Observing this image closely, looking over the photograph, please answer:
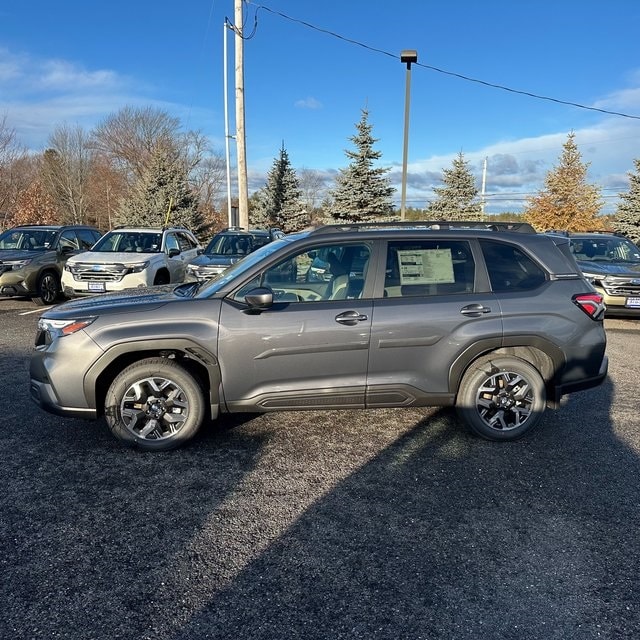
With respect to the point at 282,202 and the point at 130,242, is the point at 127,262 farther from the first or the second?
the point at 282,202

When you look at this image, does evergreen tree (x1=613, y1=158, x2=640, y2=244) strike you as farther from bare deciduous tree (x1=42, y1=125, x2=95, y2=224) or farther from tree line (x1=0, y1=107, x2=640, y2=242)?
Answer: bare deciduous tree (x1=42, y1=125, x2=95, y2=224)

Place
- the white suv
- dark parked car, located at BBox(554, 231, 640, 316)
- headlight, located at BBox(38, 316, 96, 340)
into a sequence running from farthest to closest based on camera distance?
the white suv
dark parked car, located at BBox(554, 231, 640, 316)
headlight, located at BBox(38, 316, 96, 340)

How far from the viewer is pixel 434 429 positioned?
436cm

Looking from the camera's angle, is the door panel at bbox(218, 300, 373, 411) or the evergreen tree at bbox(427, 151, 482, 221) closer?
the door panel at bbox(218, 300, 373, 411)

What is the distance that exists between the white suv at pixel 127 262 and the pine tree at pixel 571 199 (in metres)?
25.1

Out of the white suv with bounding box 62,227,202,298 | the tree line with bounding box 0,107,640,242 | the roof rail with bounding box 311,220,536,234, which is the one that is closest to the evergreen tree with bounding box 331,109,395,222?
the tree line with bounding box 0,107,640,242

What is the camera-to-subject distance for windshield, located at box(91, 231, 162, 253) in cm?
1082

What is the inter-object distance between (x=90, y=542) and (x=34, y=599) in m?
0.45

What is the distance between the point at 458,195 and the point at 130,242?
2763cm

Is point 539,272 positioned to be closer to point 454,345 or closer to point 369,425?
point 454,345

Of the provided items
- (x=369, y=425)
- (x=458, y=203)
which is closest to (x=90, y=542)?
(x=369, y=425)

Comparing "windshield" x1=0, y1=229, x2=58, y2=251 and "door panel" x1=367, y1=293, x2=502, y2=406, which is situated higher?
"windshield" x1=0, y1=229, x2=58, y2=251

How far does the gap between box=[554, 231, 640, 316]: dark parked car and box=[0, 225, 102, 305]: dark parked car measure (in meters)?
10.9

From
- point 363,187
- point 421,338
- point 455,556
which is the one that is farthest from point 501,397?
point 363,187
